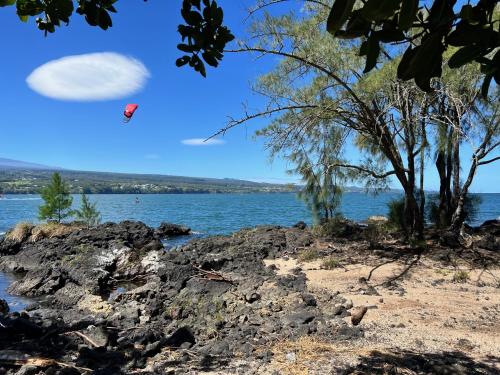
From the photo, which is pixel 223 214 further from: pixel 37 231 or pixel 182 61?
pixel 182 61

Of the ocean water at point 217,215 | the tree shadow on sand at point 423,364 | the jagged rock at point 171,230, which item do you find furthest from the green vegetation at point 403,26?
the jagged rock at point 171,230

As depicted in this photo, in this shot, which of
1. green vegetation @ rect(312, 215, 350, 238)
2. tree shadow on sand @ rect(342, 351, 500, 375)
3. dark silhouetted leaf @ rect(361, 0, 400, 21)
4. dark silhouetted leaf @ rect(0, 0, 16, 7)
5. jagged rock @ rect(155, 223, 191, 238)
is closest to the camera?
dark silhouetted leaf @ rect(361, 0, 400, 21)

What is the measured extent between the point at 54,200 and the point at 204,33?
83.1 feet

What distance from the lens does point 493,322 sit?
6.33 meters

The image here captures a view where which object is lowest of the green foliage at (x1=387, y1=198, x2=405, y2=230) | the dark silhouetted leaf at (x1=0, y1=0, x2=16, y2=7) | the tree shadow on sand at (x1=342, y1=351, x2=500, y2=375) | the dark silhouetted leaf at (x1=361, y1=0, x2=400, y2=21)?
the tree shadow on sand at (x1=342, y1=351, x2=500, y2=375)

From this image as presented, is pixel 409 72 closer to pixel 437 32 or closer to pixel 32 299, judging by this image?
pixel 437 32

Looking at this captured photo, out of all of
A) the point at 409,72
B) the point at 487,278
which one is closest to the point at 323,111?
the point at 487,278

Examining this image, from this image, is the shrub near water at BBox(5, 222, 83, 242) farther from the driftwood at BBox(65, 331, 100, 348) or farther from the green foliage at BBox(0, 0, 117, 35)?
the green foliage at BBox(0, 0, 117, 35)

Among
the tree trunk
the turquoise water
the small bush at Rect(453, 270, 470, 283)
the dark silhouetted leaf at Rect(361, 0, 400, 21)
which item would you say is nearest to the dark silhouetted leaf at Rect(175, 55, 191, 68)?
the dark silhouetted leaf at Rect(361, 0, 400, 21)

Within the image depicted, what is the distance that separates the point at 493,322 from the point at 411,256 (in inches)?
191

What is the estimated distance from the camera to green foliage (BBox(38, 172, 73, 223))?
81.9 feet

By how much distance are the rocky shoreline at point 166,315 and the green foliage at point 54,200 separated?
1130 cm

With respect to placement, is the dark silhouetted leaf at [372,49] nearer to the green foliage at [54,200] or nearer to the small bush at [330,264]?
the small bush at [330,264]

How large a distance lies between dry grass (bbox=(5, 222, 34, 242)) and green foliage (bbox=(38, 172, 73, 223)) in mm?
1262
